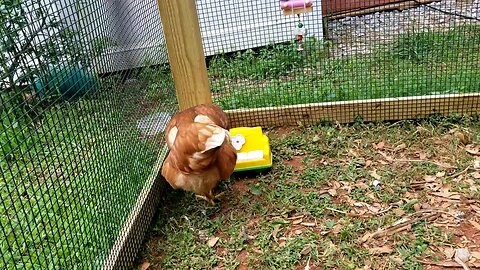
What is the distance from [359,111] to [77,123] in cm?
228

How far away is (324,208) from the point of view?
115 inches

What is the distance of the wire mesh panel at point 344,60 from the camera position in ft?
12.8

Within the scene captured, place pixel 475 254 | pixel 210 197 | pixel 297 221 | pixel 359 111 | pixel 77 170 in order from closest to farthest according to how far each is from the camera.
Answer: pixel 77 170, pixel 475 254, pixel 297 221, pixel 210 197, pixel 359 111

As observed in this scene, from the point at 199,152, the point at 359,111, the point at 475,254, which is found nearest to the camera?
the point at 475,254

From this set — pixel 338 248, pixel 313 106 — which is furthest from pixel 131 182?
pixel 313 106

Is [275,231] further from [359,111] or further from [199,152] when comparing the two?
[359,111]

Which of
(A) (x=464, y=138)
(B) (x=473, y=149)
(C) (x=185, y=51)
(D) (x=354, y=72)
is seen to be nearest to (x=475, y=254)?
(B) (x=473, y=149)

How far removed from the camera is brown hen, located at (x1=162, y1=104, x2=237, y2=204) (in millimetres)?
2691

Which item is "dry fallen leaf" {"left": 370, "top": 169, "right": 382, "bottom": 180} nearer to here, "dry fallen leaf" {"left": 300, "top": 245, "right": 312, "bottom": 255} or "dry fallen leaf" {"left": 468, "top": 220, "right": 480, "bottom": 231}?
"dry fallen leaf" {"left": 468, "top": 220, "right": 480, "bottom": 231}

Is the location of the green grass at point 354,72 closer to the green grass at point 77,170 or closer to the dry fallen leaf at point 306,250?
the green grass at point 77,170

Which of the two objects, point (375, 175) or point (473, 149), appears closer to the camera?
point (375, 175)

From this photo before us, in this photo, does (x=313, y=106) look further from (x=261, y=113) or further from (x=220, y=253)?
(x=220, y=253)

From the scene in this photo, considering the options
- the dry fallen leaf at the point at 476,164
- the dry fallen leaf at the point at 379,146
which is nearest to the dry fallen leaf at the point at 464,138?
the dry fallen leaf at the point at 476,164

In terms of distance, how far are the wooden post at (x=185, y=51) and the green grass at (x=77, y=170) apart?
442 millimetres
